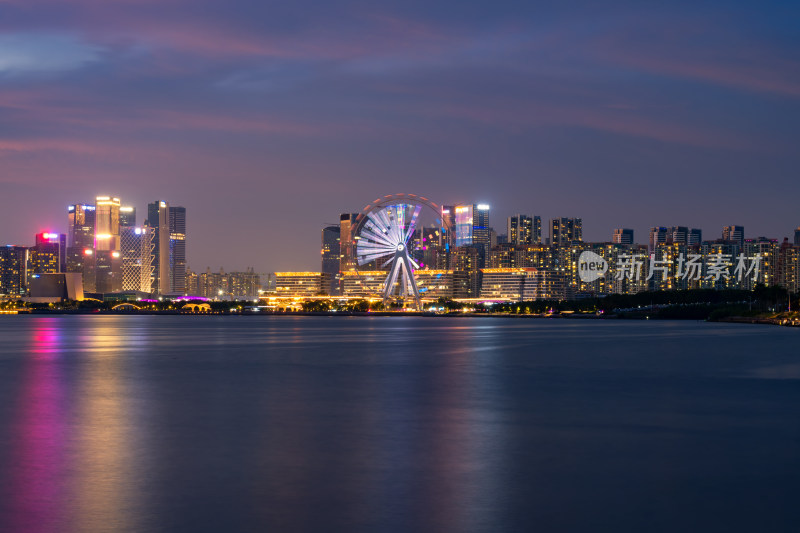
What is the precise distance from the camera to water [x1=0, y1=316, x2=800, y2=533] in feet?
46.9

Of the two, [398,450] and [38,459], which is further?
[398,450]

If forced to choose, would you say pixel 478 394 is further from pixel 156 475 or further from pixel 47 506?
pixel 47 506

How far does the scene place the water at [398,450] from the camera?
14305 mm

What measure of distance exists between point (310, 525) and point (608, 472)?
22.6 feet

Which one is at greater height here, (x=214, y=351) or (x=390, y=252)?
(x=390, y=252)

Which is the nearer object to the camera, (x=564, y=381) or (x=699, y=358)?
(x=564, y=381)

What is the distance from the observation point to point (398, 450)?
21.0m

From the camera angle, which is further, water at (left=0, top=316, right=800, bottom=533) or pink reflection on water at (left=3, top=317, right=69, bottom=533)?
water at (left=0, top=316, right=800, bottom=533)

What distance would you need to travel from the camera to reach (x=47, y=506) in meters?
14.8

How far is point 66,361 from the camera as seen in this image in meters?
53.5

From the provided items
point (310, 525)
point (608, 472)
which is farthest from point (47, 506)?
point (608, 472)

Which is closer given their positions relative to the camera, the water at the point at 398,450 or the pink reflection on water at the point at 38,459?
the pink reflection on water at the point at 38,459

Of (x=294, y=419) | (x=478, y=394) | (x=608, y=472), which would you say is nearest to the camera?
(x=608, y=472)

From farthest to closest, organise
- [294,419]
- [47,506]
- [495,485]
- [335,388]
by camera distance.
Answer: [335,388] → [294,419] → [495,485] → [47,506]
